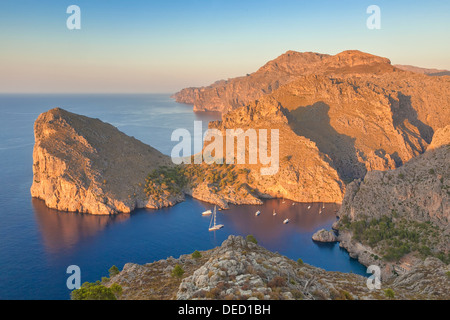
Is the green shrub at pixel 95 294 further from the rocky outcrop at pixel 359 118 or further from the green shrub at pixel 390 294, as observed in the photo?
the rocky outcrop at pixel 359 118

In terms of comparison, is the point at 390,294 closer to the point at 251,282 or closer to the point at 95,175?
the point at 251,282

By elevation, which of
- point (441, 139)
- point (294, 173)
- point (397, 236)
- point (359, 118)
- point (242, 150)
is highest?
point (359, 118)

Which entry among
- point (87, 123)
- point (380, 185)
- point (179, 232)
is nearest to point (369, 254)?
point (380, 185)

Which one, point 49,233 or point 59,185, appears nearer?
point 49,233

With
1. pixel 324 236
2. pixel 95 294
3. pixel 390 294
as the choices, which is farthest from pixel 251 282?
pixel 324 236

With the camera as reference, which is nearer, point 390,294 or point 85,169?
point 390,294

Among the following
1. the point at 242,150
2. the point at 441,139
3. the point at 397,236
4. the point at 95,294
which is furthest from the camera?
the point at 242,150

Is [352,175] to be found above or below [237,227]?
above
